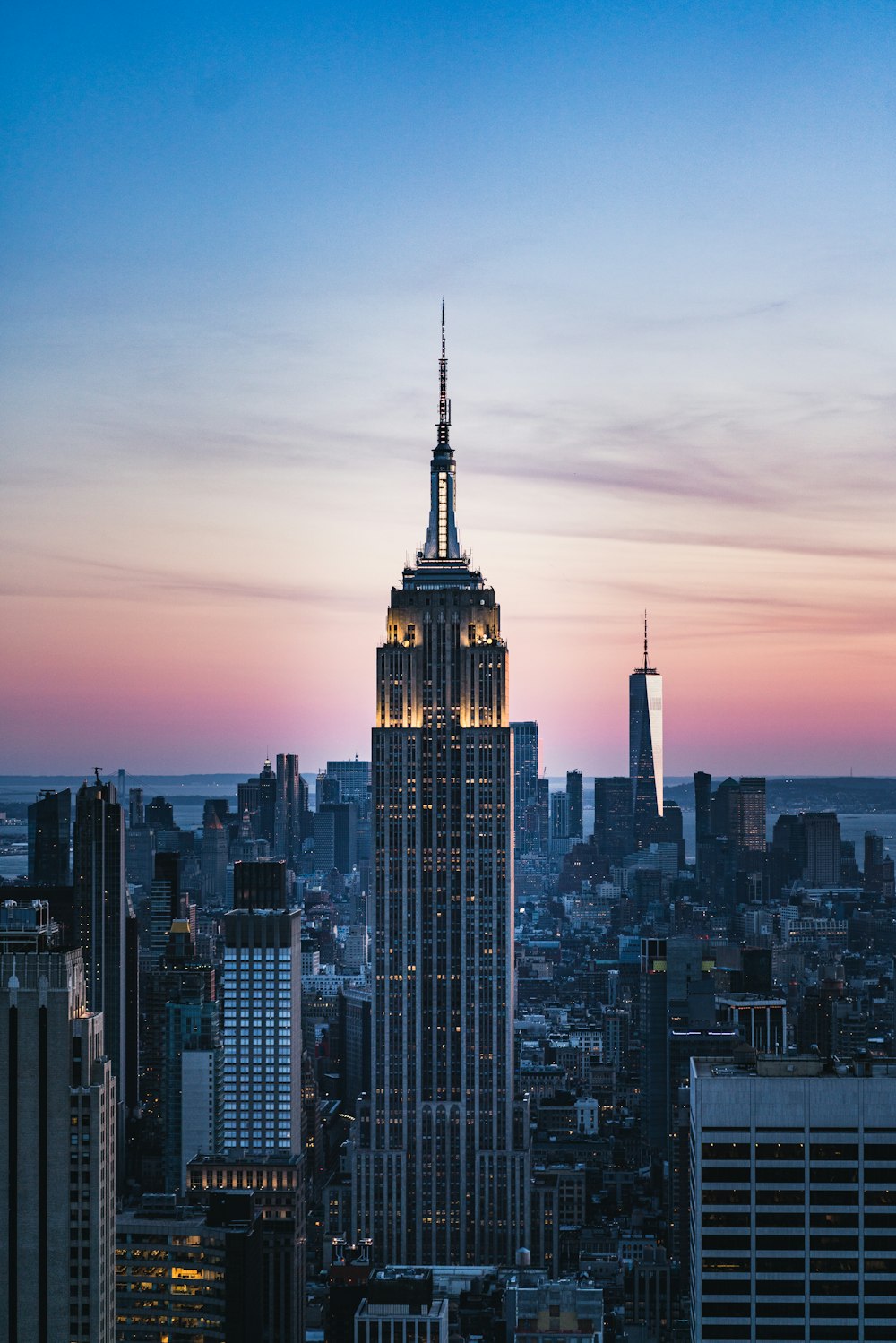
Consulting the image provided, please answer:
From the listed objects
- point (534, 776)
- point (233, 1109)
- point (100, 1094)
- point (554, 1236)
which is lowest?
point (554, 1236)

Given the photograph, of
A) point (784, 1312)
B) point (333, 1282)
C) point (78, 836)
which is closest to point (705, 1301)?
point (784, 1312)

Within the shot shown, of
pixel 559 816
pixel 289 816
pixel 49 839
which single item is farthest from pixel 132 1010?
pixel 559 816

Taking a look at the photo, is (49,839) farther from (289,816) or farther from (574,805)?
(574,805)

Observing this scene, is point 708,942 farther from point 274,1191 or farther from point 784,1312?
point 784,1312

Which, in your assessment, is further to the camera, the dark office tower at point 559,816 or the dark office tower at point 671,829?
the dark office tower at point 559,816

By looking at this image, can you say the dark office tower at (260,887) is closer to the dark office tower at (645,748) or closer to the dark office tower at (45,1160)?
the dark office tower at (645,748)

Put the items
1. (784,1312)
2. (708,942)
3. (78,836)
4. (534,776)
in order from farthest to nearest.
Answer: (534,776), (708,942), (78,836), (784,1312)

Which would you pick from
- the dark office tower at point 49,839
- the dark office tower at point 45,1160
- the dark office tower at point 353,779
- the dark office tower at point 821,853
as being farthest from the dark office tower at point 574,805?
the dark office tower at point 45,1160
